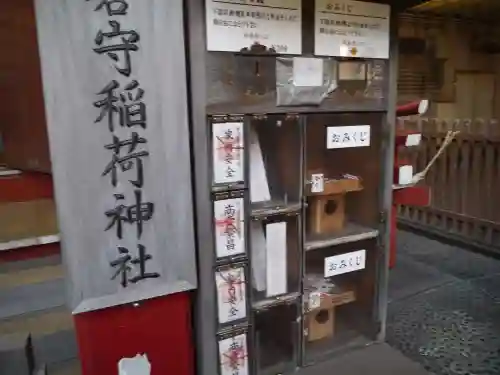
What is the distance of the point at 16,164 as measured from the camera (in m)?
1.82

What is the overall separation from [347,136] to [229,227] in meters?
0.66

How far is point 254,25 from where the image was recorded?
4.84ft

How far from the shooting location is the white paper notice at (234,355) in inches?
64.2

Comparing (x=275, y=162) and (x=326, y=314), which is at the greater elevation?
(x=275, y=162)

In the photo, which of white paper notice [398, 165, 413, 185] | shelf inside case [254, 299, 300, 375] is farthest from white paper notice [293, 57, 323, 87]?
white paper notice [398, 165, 413, 185]

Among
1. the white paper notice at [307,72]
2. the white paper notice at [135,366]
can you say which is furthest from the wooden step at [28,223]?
Result: the white paper notice at [307,72]

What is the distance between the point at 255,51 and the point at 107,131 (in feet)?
1.95

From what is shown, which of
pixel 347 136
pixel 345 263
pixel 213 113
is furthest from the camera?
pixel 345 263

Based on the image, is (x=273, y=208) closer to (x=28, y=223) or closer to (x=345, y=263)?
(x=345, y=263)

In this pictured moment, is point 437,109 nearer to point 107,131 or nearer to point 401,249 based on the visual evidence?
point 401,249

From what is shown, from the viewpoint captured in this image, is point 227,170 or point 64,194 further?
point 227,170

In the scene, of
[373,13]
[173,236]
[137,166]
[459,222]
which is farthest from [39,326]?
[459,222]

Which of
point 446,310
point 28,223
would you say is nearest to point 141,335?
point 28,223

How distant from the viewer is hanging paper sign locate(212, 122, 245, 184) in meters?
1.48
